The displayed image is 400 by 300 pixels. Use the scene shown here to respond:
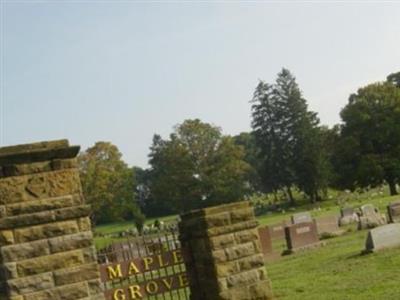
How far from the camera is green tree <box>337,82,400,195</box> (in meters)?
52.9

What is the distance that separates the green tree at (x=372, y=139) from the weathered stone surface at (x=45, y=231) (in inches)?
1908

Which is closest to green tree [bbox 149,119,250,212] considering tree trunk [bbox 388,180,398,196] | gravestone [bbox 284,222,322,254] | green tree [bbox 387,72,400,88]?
tree trunk [bbox 388,180,398,196]

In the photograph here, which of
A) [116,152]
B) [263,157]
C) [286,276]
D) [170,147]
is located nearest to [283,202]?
[263,157]

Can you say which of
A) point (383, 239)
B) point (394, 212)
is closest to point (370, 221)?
point (394, 212)

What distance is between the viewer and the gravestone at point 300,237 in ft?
71.4

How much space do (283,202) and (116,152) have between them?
2078cm

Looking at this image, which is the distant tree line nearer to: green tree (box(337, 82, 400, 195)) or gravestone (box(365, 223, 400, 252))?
green tree (box(337, 82, 400, 195))

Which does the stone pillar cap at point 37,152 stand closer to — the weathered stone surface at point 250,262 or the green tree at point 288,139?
the weathered stone surface at point 250,262

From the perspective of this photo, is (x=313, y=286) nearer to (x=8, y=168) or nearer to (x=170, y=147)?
(x=8, y=168)

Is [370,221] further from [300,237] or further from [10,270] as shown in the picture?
[10,270]

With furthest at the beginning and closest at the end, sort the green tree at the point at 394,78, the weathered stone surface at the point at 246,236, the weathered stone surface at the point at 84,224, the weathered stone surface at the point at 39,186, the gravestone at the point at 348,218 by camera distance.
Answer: the green tree at the point at 394,78
the gravestone at the point at 348,218
the weathered stone surface at the point at 246,236
the weathered stone surface at the point at 84,224
the weathered stone surface at the point at 39,186

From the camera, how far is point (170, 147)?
66.7 meters

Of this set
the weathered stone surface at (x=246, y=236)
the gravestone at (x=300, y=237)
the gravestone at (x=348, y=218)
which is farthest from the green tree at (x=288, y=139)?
the weathered stone surface at (x=246, y=236)

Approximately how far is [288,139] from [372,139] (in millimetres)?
12826
